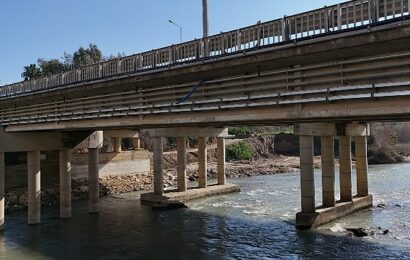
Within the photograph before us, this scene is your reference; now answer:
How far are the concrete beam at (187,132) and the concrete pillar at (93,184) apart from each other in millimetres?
6085

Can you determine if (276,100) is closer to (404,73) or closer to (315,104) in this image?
(315,104)

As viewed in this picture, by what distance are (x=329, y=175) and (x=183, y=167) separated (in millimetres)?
14251

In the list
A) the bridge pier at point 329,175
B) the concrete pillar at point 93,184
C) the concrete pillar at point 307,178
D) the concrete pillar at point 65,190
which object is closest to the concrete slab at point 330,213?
the bridge pier at point 329,175

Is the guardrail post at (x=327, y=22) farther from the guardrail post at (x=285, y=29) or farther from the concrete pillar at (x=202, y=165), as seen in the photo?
the concrete pillar at (x=202, y=165)

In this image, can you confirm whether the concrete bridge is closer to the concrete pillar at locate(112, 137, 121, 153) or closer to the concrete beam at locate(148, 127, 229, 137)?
the concrete beam at locate(148, 127, 229, 137)

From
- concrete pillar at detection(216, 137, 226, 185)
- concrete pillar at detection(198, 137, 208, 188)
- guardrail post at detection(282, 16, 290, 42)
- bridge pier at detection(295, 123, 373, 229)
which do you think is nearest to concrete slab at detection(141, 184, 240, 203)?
concrete pillar at detection(198, 137, 208, 188)

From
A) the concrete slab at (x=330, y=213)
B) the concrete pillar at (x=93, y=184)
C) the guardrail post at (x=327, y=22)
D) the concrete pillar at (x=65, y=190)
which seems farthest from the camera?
the concrete pillar at (x=93, y=184)

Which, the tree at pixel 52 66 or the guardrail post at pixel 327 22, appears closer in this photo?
the guardrail post at pixel 327 22

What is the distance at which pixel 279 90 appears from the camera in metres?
15.6

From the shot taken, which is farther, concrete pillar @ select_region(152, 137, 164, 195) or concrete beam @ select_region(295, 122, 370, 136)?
concrete pillar @ select_region(152, 137, 164, 195)

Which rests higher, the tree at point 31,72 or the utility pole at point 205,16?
the tree at point 31,72

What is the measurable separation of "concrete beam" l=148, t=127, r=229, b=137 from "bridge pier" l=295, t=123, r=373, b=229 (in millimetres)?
12857

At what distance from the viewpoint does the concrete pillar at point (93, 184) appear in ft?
104

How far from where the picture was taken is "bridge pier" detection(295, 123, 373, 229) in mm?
24953
